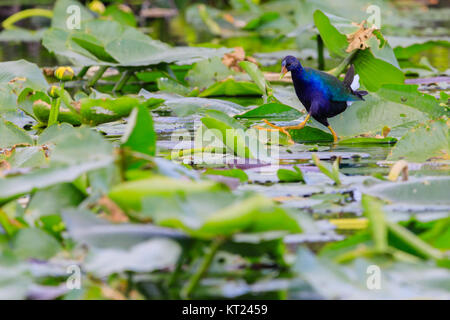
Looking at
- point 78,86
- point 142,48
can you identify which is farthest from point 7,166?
point 78,86

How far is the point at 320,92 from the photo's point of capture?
210cm

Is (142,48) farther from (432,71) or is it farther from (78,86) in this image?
(432,71)

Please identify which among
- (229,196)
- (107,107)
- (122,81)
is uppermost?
(229,196)

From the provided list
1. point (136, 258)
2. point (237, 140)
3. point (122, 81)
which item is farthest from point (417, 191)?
point (122, 81)

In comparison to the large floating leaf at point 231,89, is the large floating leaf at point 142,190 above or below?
above

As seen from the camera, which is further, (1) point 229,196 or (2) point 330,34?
(2) point 330,34

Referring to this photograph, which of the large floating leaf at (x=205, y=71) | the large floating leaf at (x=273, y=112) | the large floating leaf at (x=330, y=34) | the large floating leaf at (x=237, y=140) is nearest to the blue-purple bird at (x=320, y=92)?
the large floating leaf at (x=273, y=112)

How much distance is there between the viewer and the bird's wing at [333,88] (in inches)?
83.1

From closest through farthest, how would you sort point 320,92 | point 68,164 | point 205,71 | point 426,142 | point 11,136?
point 68,164 → point 426,142 → point 11,136 → point 320,92 → point 205,71

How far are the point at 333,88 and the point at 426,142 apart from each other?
18.8 inches

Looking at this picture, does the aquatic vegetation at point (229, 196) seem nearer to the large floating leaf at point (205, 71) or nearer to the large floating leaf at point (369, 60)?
the large floating leaf at point (369, 60)

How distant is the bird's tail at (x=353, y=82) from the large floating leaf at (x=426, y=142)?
447 millimetres

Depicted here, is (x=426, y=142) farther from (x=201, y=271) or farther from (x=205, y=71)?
(x=205, y=71)

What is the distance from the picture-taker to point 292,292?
1071 millimetres
